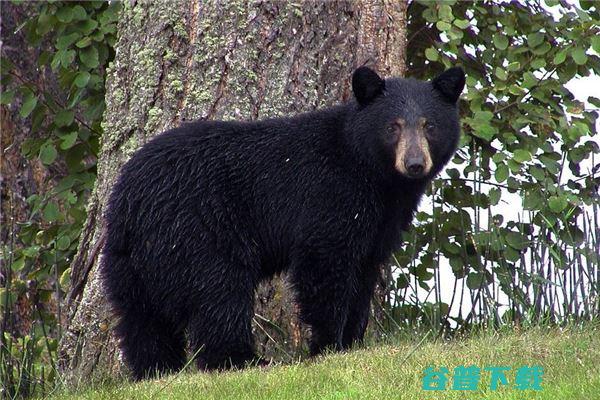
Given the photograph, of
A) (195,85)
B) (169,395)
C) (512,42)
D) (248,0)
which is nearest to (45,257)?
(195,85)

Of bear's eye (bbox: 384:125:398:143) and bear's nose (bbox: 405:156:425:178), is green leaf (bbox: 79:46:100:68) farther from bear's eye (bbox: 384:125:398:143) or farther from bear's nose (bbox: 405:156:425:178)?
bear's nose (bbox: 405:156:425:178)

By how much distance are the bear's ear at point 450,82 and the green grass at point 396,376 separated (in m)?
1.40

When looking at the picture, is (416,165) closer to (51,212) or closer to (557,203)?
(557,203)

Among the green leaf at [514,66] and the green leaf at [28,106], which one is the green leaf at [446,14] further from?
the green leaf at [28,106]

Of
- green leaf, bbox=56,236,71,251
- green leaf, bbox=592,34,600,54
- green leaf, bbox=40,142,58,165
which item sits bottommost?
green leaf, bbox=56,236,71,251

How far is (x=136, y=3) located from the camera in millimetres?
6754

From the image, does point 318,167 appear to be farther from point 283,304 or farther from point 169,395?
point 169,395

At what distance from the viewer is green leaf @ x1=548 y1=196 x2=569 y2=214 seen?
6613mm

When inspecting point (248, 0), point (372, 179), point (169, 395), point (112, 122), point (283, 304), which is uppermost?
point (248, 0)

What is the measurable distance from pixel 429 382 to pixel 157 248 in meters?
1.79

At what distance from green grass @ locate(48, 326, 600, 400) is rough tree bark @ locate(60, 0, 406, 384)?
3.10 ft

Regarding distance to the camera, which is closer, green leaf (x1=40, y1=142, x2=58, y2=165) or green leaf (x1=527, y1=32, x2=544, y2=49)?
green leaf (x1=527, y1=32, x2=544, y2=49)

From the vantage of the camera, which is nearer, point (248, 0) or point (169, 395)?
point (169, 395)

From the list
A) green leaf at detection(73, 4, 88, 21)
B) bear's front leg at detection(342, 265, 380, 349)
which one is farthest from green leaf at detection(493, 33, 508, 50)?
green leaf at detection(73, 4, 88, 21)
